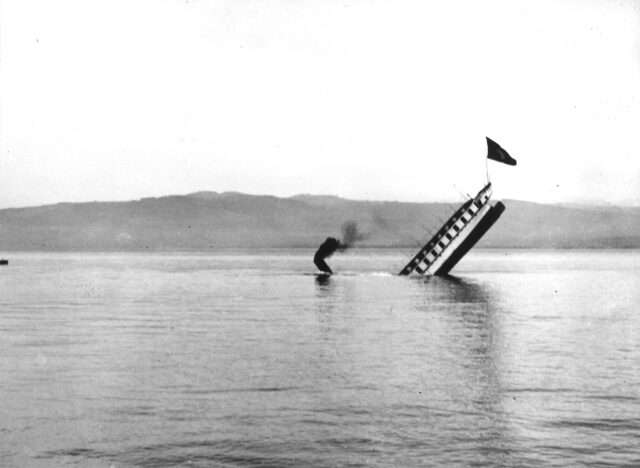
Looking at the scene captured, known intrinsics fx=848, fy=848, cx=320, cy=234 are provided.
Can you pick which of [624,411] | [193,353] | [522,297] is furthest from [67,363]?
[522,297]

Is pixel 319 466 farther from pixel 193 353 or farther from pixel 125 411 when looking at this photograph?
pixel 193 353

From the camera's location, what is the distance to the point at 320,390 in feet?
51.7

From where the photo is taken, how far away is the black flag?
5000cm

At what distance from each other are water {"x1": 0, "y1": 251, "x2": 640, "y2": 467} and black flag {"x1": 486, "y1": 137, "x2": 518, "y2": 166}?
773 inches

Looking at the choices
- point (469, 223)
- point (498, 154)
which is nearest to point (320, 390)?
point (469, 223)

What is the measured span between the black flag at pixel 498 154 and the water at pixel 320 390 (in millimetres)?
19633

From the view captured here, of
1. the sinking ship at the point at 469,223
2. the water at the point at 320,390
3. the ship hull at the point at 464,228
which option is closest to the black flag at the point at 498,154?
the sinking ship at the point at 469,223

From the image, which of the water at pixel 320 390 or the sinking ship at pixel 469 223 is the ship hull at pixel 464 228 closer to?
the sinking ship at pixel 469 223

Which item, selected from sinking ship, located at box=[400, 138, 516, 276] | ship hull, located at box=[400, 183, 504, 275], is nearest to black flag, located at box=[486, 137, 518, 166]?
sinking ship, located at box=[400, 138, 516, 276]

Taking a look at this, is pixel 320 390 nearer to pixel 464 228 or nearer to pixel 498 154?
pixel 464 228

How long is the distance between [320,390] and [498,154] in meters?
36.8

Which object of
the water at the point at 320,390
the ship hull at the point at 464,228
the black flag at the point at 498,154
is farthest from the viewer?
the black flag at the point at 498,154

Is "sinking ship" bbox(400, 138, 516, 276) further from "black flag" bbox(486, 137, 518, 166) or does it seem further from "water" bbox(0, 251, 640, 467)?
"water" bbox(0, 251, 640, 467)

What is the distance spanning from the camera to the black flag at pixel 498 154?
5000 centimetres
